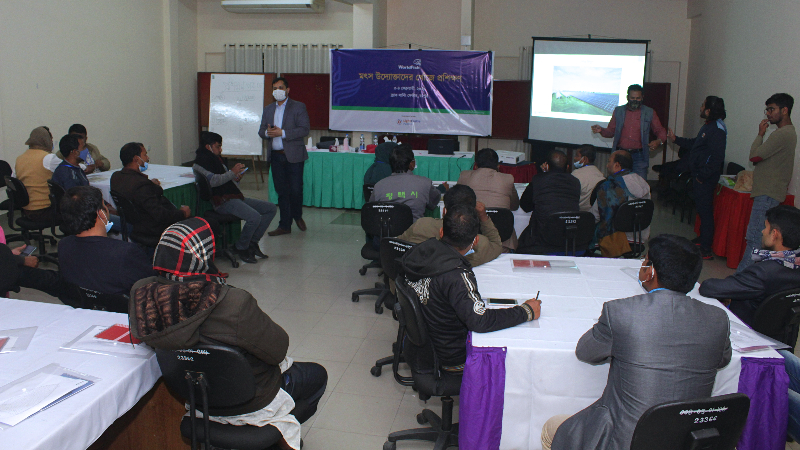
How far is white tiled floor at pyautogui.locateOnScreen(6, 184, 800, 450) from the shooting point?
113 inches

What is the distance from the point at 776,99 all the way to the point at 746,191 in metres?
0.92

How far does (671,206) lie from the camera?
8289mm

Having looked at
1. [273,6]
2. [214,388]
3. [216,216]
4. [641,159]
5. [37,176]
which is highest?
[273,6]

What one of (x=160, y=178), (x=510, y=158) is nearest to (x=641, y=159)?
(x=510, y=158)

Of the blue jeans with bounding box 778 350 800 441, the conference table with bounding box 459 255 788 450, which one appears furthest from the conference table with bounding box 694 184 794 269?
the conference table with bounding box 459 255 788 450

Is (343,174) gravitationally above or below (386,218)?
above

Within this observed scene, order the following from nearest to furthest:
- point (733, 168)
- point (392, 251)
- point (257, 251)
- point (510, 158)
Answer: point (392, 251) < point (257, 251) < point (733, 168) < point (510, 158)

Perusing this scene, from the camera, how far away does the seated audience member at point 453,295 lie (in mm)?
2242

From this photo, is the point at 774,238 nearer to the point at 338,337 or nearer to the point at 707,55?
the point at 338,337

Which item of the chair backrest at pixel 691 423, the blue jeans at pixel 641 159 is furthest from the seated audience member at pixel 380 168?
the chair backrest at pixel 691 423

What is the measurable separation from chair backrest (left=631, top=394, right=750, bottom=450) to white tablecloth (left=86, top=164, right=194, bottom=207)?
433 cm

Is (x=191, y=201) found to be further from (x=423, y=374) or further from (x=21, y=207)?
(x=423, y=374)

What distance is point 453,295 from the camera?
2.25 metres

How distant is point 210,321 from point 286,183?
4.61 metres
